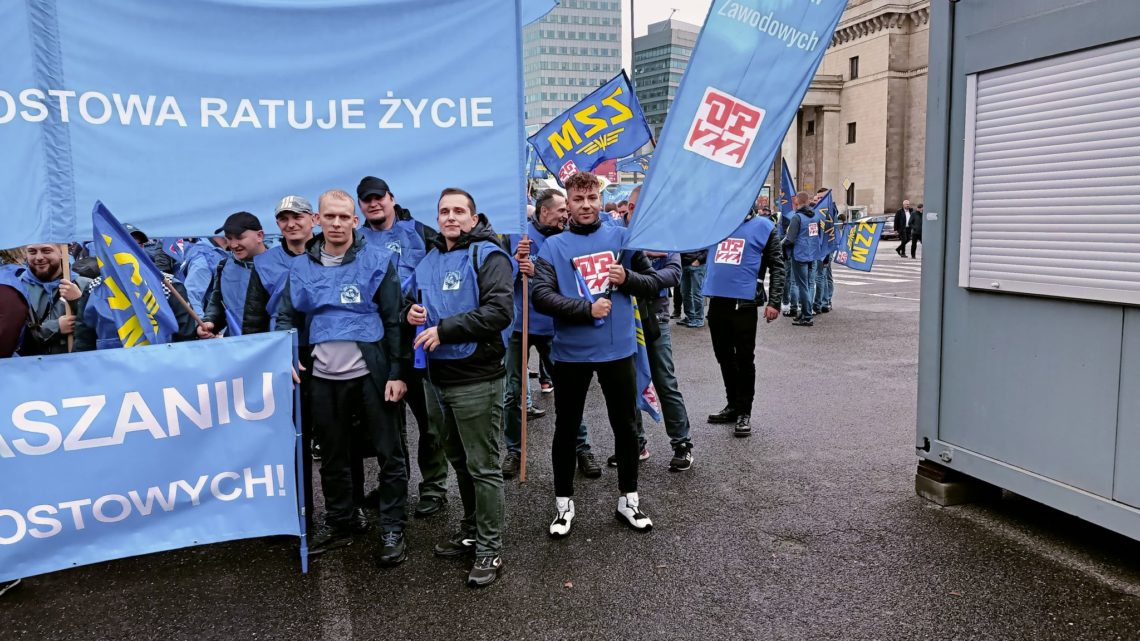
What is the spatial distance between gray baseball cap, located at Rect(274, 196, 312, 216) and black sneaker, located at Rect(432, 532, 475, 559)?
6.64 ft

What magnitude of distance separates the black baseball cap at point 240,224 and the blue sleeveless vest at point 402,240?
0.66 m

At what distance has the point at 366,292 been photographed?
13.8 feet

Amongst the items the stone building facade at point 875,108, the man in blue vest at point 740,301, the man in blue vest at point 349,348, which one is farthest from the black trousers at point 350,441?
the stone building facade at point 875,108

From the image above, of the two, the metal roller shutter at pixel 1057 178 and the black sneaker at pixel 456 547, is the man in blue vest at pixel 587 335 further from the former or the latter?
the metal roller shutter at pixel 1057 178

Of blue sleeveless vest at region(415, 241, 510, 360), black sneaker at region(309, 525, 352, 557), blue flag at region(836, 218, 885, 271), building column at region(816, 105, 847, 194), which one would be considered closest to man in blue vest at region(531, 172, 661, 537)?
blue sleeveless vest at region(415, 241, 510, 360)

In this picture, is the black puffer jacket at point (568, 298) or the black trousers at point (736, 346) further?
the black trousers at point (736, 346)

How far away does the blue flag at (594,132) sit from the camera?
9.48 metres

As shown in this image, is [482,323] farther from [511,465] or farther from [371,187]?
[511,465]

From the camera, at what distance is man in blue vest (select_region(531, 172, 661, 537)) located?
178 inches

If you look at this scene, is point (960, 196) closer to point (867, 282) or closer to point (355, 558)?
point (355, 558)

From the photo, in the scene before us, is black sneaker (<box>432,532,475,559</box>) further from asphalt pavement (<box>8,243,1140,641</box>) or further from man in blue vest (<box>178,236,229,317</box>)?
man in blue vest (<box>178,236,229,317</box>)

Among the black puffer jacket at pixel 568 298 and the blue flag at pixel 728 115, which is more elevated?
the blue flag at pixel 728 115

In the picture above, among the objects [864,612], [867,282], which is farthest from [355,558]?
[867,282]

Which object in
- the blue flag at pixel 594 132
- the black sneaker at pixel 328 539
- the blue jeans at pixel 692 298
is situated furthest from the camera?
the blue jeans at pixel 692 298
